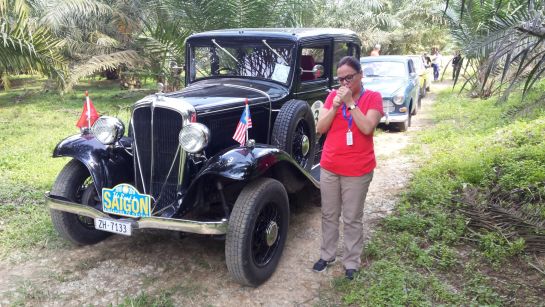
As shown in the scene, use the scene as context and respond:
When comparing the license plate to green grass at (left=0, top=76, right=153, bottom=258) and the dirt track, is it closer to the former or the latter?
the dirt track

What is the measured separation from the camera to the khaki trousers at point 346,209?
11.0 ft

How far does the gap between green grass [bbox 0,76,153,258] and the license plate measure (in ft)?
3.53

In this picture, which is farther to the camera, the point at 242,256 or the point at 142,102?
the point at 142,102

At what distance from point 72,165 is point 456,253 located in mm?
3340

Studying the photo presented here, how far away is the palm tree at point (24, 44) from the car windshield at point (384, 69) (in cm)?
607

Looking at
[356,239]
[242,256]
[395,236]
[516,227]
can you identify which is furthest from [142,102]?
[516,227]

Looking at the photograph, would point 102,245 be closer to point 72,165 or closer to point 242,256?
point 72,165

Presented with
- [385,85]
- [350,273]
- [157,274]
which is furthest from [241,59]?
[385,85]

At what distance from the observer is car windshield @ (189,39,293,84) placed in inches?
179

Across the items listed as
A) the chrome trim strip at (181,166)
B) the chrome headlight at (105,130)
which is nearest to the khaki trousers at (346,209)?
the chrome trim strip at (181,166)

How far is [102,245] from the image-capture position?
409cm

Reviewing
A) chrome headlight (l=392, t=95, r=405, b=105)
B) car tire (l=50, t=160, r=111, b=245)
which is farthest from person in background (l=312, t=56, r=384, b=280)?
chrome headlight (l=392, t=95, r=405, b=105)

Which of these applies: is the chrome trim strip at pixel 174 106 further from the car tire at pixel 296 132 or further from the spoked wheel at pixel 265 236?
the car tire at pixel 296 132

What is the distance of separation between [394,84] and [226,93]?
5865mm
